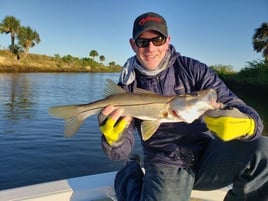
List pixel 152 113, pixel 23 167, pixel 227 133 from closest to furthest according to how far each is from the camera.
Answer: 1. pixel 227 133
2. pixel 152 113
3. pixel 23 167

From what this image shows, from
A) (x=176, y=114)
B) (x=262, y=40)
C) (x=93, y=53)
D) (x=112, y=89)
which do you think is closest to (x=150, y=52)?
(x=112, y=89)

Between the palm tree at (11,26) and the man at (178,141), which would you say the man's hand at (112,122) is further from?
the palm tree at (11,26)

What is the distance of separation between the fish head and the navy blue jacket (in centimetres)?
28

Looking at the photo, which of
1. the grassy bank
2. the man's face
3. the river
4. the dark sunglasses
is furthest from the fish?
the grassy bank

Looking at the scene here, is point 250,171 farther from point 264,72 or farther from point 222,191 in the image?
point 264,72

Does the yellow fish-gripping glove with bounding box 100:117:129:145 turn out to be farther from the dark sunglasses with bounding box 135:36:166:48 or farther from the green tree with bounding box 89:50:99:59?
the green tree with bounding box 89:50:99:59

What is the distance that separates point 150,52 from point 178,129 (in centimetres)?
74

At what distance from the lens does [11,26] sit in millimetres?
64625

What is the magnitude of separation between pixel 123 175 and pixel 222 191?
3.32 ft

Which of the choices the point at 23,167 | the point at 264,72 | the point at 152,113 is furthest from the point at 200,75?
the point at 264,72

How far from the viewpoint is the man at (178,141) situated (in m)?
2.45

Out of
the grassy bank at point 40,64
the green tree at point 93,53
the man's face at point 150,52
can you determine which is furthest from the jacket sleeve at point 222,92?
the green tree at point 93,53

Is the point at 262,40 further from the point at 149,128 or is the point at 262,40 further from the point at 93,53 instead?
the point at 93,53

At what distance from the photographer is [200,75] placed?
2.89m
